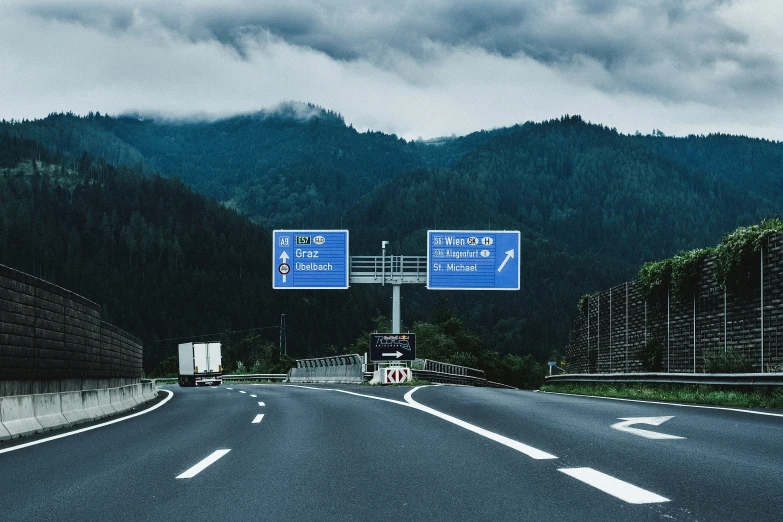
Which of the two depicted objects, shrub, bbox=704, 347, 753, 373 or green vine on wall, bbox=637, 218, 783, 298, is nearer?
shrub, bbox=704, 347, 753, 373

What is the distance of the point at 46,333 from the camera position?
57.0 feet

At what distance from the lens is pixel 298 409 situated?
739 inches

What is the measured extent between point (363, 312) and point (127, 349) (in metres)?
153

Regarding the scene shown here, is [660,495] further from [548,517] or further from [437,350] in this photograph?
[437,350]

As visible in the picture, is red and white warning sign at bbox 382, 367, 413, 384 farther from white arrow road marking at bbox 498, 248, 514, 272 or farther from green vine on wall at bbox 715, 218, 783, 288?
green vine on wall at bbox 715, 218, 783, 288

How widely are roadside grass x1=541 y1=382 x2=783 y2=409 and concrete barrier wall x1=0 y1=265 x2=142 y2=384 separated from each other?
1292 cm

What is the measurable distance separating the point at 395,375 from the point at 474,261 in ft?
30.6

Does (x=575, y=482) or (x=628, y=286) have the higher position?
(x=628, y=286)

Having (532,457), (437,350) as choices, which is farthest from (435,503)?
(437,350)

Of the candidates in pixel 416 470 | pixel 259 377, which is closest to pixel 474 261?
pixel 259 377

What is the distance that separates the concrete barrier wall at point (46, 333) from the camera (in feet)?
49.6

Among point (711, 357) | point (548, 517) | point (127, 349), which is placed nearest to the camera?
point (548, 517)

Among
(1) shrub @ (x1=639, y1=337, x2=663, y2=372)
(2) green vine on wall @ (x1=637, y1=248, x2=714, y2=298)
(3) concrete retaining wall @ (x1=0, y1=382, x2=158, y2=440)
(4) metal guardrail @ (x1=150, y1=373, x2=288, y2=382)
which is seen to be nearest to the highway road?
(3) concrete retaining wall @ (x1=0, y1=382, x2=158, y2=440)

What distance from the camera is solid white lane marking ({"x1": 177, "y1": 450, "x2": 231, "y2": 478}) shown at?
8.38 m
